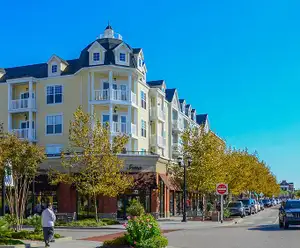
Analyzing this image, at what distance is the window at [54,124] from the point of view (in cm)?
4797

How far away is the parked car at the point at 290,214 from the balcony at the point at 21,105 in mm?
27145

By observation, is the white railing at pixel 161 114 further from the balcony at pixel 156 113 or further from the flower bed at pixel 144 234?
the flower bed at pixel 144 234

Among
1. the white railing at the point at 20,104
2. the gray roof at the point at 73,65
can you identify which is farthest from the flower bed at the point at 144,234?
the white railing at the point at 20,104

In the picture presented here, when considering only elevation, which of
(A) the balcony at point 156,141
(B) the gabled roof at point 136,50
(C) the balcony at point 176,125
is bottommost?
(A) the balcony at point 156,141

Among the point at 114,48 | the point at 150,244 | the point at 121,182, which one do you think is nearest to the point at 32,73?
the point at 114,48

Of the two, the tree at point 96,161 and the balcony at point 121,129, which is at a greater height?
the balcony at point 121,129

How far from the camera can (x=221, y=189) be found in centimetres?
3612

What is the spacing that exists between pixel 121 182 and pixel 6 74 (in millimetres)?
24063

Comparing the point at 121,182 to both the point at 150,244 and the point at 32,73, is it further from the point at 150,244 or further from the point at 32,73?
the point at 32,73

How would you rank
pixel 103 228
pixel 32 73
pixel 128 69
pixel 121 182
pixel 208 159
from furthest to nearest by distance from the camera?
pixel 32 73, pixel 128 69, pixel 208 159, pixel 121 182, pixel 103 228

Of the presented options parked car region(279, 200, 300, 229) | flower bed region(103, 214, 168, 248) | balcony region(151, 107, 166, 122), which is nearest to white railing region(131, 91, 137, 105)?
balcony region(151, 107, 166, 122)

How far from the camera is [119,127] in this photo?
152 feet

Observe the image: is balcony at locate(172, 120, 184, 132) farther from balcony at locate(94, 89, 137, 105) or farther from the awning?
the awning

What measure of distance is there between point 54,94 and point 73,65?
11.7ft
